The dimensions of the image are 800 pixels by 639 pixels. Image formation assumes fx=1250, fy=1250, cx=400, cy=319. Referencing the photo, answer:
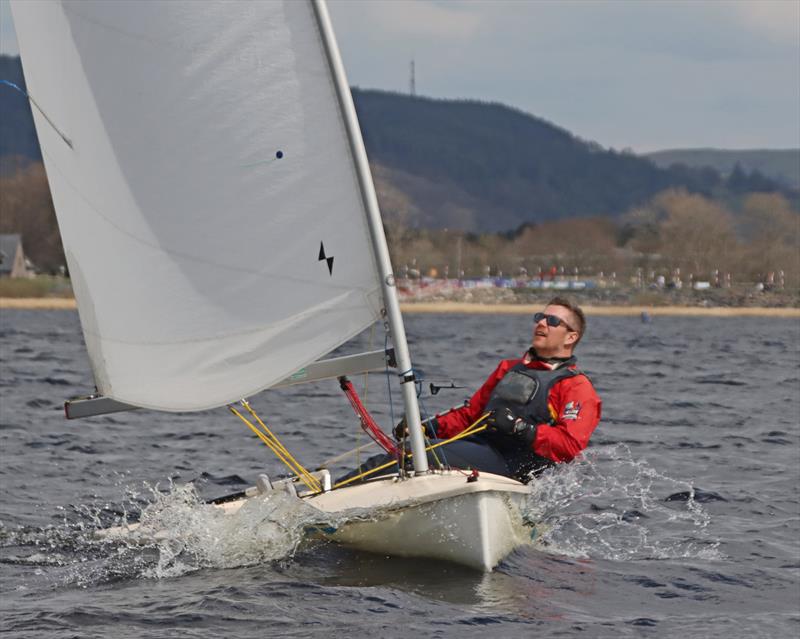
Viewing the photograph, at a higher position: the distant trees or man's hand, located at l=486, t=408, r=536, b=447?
A: the distant trees

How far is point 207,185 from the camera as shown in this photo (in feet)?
23.3

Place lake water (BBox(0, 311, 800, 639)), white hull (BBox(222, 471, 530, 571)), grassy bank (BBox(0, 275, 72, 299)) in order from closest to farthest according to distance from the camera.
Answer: lake water (BBox(0, 311, 800, 639))
white hull (BBox(222, 471, 530, 571))
grassy bank (BBox(0, 275, 72, 299))

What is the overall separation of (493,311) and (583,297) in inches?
288

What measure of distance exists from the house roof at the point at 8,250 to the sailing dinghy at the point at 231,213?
292 feet

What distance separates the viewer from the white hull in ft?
22.7

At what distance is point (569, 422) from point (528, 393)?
0.35 meters

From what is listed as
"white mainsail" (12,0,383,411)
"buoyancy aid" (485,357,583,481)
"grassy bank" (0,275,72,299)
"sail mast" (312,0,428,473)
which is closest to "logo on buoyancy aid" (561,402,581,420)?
"buoyancy aid" (485,357,583,481)

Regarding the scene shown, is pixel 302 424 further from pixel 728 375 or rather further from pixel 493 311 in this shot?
pixel 493 311

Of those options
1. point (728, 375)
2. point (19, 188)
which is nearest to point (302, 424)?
point (728, 375)

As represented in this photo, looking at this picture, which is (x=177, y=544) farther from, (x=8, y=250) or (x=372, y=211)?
(x=8, y=250)

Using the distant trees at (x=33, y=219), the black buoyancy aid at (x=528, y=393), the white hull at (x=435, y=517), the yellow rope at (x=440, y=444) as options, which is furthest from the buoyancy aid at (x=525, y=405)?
the distant trees at (x=33, y=219)

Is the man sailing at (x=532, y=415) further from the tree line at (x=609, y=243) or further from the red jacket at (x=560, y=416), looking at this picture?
the tree line at (x=609, y=243)

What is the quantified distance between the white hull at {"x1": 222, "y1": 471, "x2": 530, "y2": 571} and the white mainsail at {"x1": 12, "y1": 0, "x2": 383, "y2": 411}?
2.98ft

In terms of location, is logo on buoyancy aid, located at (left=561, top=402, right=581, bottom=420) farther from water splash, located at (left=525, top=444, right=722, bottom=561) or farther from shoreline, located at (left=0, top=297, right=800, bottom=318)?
shoreline, located at (left=0, top=297, right=800, bottom=318)
